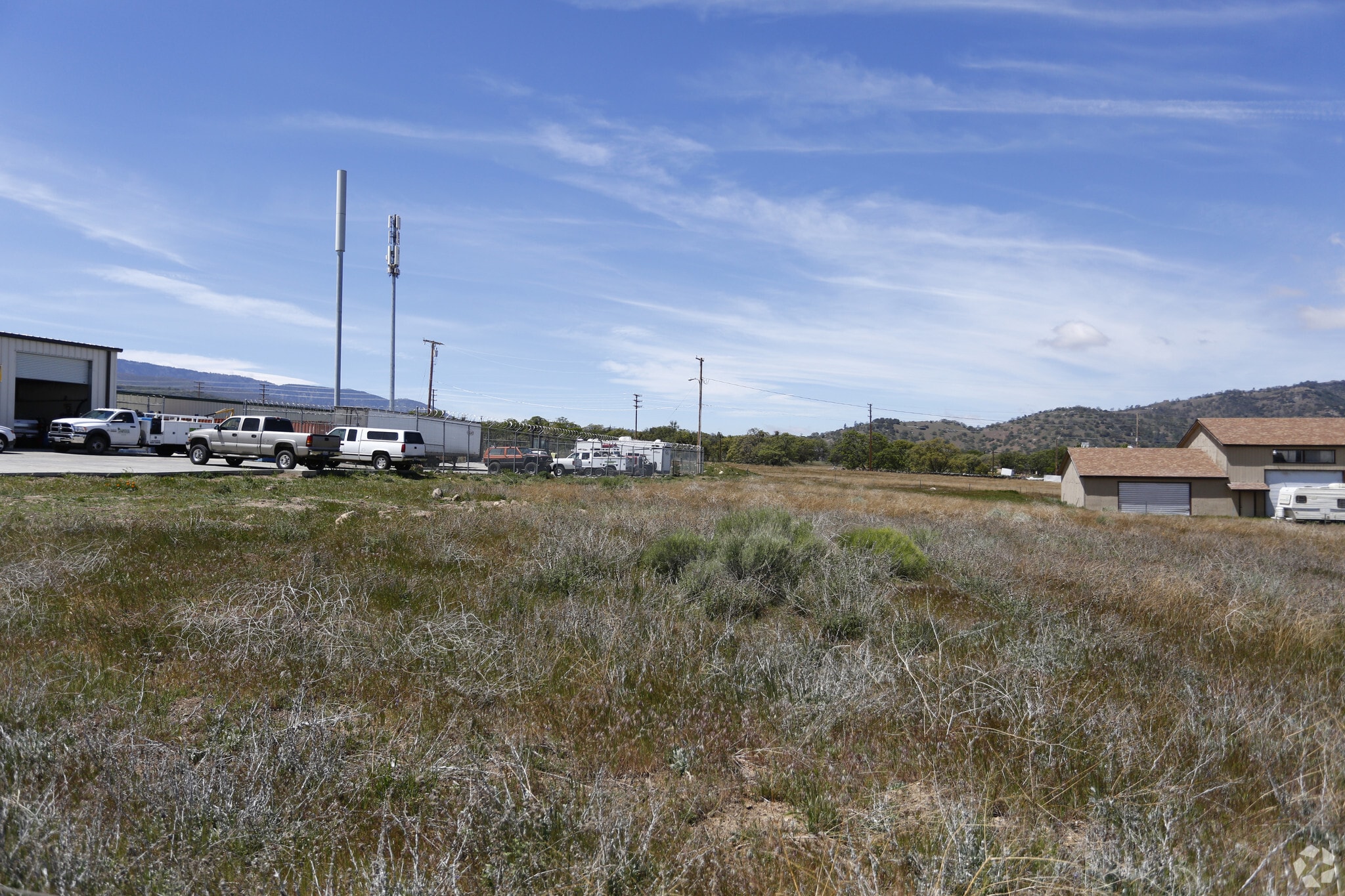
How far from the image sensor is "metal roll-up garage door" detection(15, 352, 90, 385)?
36812 mm

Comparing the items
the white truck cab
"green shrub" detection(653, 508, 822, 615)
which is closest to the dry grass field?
"green shrub" detection(653, 508, 822, 615)

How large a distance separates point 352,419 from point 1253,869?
50.2m

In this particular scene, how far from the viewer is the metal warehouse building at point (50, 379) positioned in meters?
35.8

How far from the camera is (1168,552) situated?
1485 cm

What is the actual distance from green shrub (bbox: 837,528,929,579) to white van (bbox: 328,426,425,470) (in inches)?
986

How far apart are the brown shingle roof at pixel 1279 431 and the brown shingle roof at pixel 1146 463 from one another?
220 centimetres

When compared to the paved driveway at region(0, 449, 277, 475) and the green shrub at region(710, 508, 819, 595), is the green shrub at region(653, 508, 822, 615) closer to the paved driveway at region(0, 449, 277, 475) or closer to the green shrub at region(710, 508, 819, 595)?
the green shrub at region(710, 508, 819, 595)

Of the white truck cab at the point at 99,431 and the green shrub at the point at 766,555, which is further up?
the white truck cab at the point at 99,431

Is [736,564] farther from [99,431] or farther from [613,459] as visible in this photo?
[613,459]

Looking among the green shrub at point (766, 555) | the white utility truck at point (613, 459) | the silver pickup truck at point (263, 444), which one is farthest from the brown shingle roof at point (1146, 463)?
the green shrub at point (766, 555)

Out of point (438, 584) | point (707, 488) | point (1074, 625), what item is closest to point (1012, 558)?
point (1074, 625)

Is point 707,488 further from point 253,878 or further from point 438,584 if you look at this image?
point 253,878

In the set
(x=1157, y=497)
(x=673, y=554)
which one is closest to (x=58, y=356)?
(x=673, y=554)

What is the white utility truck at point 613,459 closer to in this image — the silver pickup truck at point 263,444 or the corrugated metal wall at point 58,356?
the silver pickup truck at point 263,444
